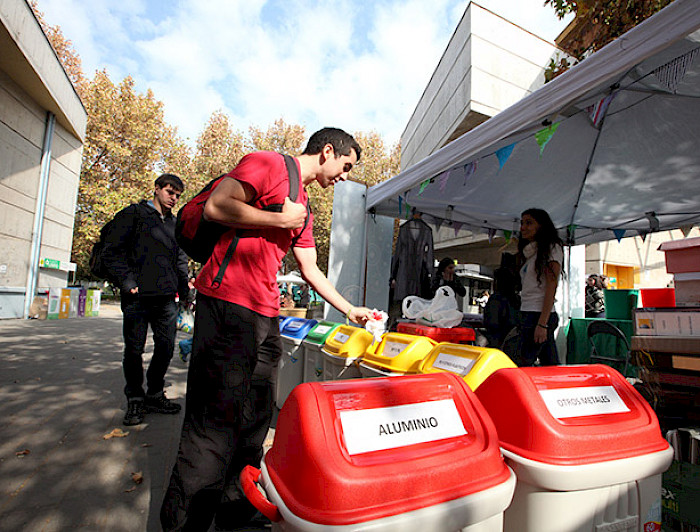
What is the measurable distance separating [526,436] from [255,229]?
1.24m

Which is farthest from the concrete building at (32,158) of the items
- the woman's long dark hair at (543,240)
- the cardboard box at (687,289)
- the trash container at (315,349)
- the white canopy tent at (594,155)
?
the cardboard box at (687,289)

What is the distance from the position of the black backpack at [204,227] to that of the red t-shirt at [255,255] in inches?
0.9

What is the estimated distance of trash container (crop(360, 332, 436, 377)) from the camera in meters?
2.06

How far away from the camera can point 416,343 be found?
7.06ft

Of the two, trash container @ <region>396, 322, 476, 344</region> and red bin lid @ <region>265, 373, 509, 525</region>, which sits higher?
trash container @ <region>396, 322, 476, 344</region>

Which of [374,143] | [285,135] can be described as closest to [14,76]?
[285,135]

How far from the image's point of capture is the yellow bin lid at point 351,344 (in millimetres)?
2633

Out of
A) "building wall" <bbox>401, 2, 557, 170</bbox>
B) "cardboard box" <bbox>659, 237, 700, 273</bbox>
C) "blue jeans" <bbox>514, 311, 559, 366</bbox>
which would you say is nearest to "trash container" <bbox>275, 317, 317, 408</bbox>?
"blue jeans" <bbox>514, 311, 559, 366</bbox>

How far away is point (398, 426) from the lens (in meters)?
0.94

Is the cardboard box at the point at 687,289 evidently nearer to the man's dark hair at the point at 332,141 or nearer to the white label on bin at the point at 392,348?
the white label on bin at the point at 392,348

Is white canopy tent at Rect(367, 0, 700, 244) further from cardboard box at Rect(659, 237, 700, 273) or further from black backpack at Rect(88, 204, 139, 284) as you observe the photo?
black backpack at Rect(88, 204, 139, 284)

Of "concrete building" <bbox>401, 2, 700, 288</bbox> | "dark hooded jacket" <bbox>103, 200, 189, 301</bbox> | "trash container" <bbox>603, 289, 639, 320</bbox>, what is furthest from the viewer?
"concrete building" <bbox>401, 2, 700, 288</bbox>

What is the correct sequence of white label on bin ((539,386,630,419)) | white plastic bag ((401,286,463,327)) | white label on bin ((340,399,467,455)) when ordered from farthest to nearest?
1. white plastic bag ((401,286,463,327))
2. white label on bin ((539,386,630,419))
3. white label on bin ((340,399,467,455))

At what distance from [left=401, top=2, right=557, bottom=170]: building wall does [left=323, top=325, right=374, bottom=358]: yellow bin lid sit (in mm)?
12716
